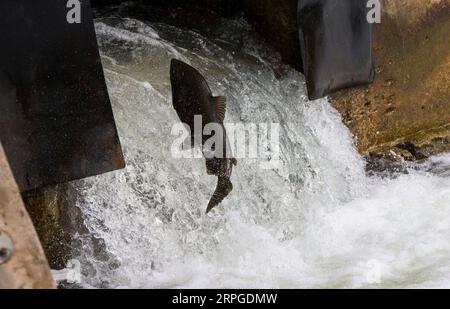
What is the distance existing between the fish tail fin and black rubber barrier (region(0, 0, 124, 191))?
550 mm

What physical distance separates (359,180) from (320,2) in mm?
1279

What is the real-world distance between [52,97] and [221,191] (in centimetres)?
100

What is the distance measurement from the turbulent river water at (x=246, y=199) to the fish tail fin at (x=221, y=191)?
0.81ft

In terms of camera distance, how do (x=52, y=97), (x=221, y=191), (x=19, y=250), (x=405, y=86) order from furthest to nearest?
(x=405, y=86)
(x=221, y=191)
(x=52, y=97)
(x=19, y=250)

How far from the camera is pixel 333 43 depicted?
5.06 m

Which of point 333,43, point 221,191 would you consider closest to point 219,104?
point 221,191

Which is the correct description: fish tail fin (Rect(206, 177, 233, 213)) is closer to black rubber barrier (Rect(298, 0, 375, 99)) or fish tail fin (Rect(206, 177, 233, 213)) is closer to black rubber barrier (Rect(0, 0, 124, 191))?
black rubber barrier (Rect(0, 0, 124, 191))

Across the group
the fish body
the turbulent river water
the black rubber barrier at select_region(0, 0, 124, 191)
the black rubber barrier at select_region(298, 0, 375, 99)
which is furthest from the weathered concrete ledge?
the black rubber barrier at select_region(298, 0, 375, 99)

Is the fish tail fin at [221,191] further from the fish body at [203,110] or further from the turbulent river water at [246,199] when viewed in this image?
the turbulent river water at [246,199]

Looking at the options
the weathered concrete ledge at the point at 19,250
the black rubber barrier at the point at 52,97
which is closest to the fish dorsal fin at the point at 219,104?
the black rubber barrier at the point at 52,97

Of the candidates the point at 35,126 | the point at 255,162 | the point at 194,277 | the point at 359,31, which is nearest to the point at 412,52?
the point at 359,31

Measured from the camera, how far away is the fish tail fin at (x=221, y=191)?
4152 mm

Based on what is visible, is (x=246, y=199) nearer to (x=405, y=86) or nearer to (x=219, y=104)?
(x=219, y=104)

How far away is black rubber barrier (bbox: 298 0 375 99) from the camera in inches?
194
